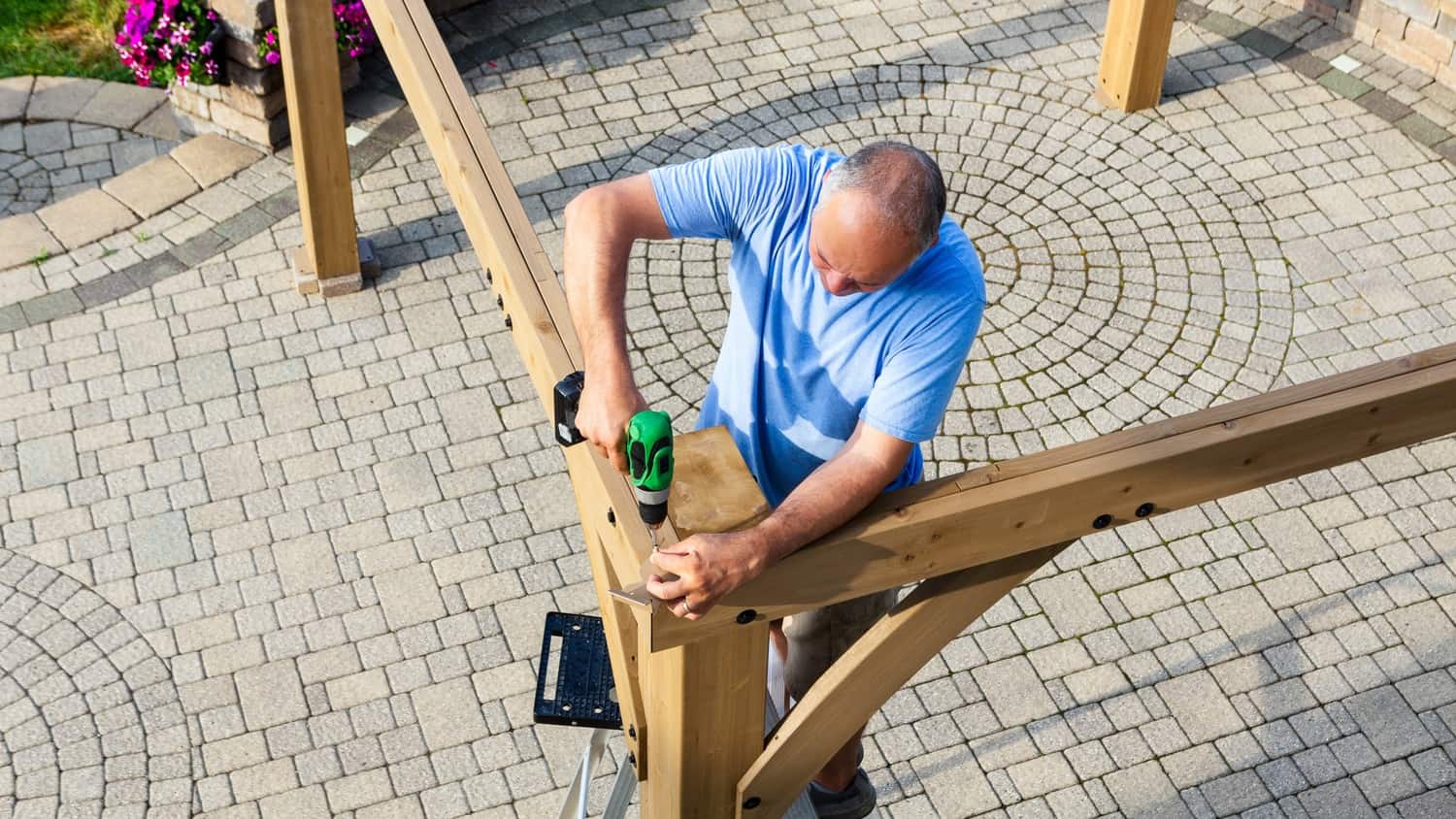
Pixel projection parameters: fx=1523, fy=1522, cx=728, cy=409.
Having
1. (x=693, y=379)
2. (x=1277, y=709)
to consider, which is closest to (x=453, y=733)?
(x=693, y=379)

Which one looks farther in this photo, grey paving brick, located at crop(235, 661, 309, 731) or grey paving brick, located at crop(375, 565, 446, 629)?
grey paving brick, located at crop(375, 565, 446, 629)

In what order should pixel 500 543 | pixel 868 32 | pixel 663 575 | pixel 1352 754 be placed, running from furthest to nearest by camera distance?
pixel 868 32, pixel 500 543, pixel 1352 754, pixel 663 575

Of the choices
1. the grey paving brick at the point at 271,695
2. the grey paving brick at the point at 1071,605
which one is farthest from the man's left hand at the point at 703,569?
the grey paving brick at the point at 1071,605

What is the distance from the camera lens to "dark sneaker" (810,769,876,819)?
4.57m

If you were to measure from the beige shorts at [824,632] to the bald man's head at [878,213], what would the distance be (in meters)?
1.21

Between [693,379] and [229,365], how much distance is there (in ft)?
6.95

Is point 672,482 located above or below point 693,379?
above

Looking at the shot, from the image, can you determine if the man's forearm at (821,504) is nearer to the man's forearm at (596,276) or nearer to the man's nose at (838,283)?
the man's nose at (838,283)

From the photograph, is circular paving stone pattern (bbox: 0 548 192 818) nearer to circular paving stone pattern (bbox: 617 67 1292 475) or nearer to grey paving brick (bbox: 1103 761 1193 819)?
circular paving stone pattern (bbox: 617 67 1292 475)

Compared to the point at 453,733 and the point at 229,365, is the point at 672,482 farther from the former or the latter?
the point at 229,365

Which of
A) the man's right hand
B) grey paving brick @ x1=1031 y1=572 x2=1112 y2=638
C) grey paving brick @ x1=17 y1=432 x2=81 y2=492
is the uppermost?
the man's right hand

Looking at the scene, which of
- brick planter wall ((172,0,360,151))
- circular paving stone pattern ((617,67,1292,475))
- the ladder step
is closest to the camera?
the ladder step

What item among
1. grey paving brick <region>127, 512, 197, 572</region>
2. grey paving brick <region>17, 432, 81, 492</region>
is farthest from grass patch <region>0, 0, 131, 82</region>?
grey paving brick <region>127, 512, 197, 572</region>

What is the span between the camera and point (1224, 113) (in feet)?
27.7
